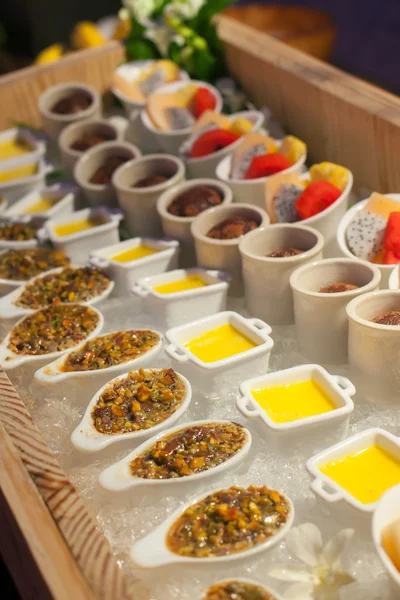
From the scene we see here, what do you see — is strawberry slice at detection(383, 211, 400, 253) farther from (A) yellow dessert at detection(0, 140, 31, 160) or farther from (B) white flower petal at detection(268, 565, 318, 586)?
(A) yellow dessert at detection(0, 140, 31, 160)

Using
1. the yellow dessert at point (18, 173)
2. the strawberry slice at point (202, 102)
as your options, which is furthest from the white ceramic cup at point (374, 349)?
the yellow dessert at point (18, 173)

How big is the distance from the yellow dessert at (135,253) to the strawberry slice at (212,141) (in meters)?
0.49

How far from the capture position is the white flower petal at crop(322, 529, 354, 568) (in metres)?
1.39

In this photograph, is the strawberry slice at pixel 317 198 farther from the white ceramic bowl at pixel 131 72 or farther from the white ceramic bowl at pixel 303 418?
the white ceramic bowl at pixel 131 72

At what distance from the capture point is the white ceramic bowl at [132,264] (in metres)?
→ 2.29

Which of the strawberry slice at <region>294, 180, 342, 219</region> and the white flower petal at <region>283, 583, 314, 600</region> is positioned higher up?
the strawberry slice at <region>294, 180, 342, 219</region>

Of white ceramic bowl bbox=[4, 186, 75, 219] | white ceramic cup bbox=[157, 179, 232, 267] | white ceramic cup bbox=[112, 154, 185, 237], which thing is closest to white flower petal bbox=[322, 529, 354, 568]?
white ceramic cup bbox=[157, 179, 232, 267]

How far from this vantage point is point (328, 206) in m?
2.22

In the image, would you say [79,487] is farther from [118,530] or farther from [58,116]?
[58,116]

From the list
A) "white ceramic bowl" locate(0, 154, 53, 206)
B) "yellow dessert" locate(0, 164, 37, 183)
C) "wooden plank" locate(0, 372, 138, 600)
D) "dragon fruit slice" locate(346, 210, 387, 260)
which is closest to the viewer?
"wooden plank" locate(0, 372, 138, 600)

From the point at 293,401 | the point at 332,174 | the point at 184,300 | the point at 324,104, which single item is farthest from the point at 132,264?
the point at 324,104

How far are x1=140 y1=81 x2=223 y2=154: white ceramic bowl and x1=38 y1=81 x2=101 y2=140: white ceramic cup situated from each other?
0.79ft

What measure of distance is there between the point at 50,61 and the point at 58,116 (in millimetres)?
503

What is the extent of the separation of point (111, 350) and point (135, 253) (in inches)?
22.7
